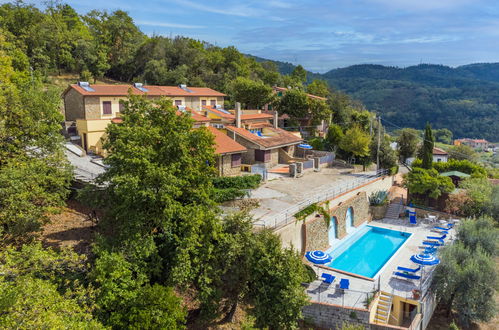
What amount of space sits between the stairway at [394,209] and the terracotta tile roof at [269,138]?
12.6 metres

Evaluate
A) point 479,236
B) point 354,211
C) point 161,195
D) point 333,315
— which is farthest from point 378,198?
point 161,195

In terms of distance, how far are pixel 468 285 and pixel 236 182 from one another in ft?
54.2

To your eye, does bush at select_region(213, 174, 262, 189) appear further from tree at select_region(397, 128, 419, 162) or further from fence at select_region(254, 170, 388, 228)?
tree at select_region(397, 128, 419, 162)

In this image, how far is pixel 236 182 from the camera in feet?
91.3

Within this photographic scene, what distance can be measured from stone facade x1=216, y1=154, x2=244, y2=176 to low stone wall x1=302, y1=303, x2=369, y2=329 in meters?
15.2

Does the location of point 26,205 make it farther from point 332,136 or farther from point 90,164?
point 332,136

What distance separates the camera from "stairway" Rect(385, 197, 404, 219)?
117 feet

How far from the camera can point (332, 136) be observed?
4556cm

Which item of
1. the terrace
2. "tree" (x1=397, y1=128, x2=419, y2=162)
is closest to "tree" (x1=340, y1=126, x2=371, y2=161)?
"tree" (x1=397, y1=128, x2=419, y2=162)

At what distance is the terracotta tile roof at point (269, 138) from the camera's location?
37.0m

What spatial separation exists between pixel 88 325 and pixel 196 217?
6183 mm

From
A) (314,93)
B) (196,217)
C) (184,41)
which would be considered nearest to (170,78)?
(184,41)

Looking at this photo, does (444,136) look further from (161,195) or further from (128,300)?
(128,300)

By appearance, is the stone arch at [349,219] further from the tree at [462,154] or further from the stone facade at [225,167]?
the tree at [462,154]
